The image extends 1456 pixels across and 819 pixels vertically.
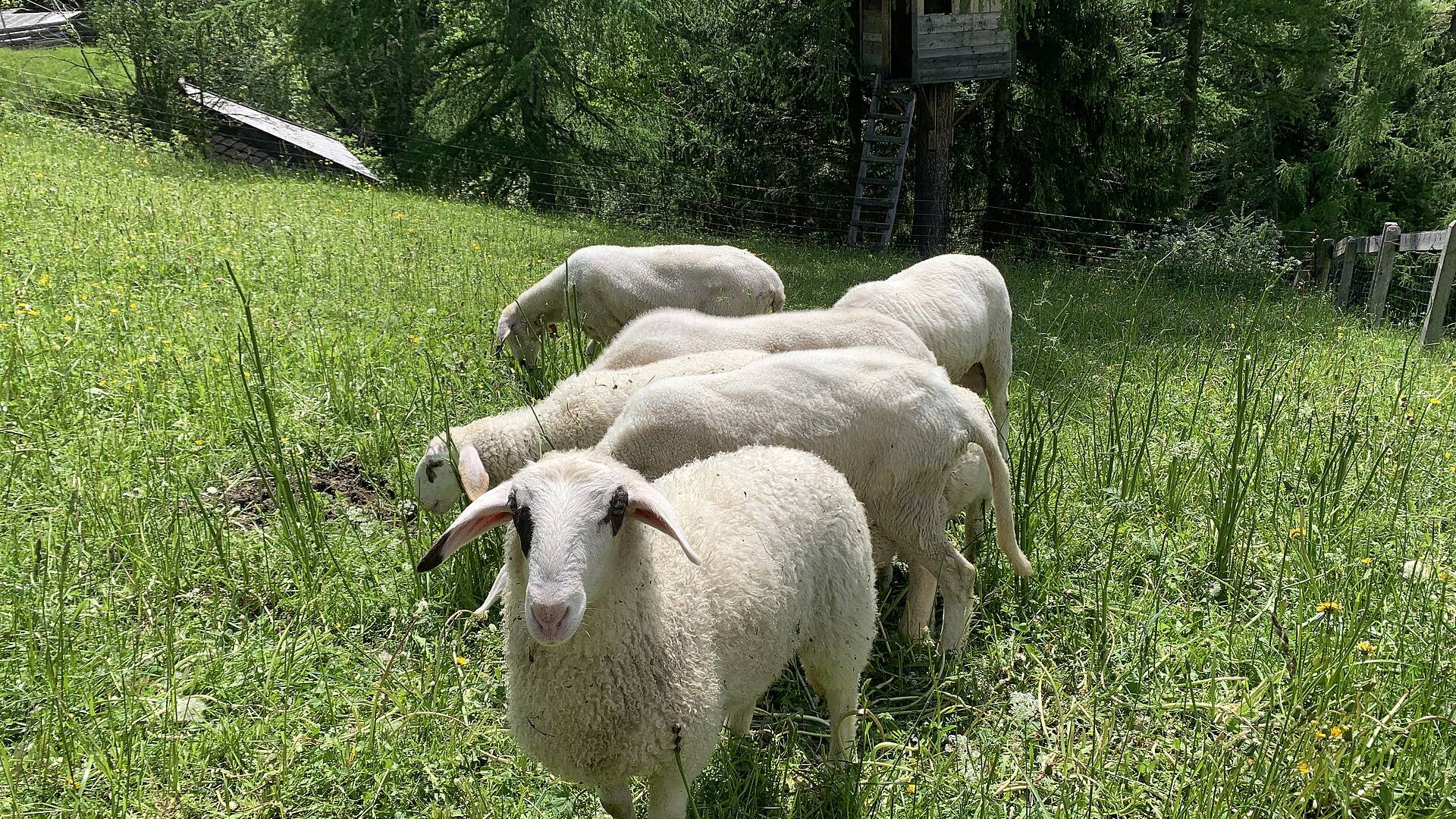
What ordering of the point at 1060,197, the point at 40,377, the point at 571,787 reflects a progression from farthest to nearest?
the point at 1060,197 < the point at 40,377 < the point at 571,787

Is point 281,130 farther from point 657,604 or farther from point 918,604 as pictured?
point 657,604

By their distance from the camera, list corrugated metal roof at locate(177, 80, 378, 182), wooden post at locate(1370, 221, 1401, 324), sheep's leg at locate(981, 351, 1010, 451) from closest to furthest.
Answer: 1. sheep's leg at locate(981, 351, 1010, 451)
2. wooden post at locate(1370, 221, 1401, 324)
3. corrugated metal roof at locate(177, 80, 378, 182)

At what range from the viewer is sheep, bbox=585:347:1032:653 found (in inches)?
129

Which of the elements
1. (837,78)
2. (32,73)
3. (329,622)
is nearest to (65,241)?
(329,622)

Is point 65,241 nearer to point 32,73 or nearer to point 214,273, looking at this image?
point 214,273

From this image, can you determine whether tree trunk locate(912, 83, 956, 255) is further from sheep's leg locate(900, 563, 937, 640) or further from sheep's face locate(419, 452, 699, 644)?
sheep's face locate(419, 452, 699, 644)

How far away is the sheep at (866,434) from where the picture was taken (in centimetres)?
329

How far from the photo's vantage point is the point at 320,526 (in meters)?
3.50

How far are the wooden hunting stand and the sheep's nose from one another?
488 inches

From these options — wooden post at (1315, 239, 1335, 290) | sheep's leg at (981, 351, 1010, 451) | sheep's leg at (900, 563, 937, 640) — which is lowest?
wooden post at (1315, 239, 1335, 290)

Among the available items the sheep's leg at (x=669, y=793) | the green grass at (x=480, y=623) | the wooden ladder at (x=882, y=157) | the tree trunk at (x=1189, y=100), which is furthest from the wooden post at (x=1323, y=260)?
the sheep's leg at (x=669, y=793)

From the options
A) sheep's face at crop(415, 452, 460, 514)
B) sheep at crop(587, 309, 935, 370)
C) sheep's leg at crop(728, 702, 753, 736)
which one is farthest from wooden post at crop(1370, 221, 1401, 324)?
sheep's face at crop(415, 452, 460, 514)

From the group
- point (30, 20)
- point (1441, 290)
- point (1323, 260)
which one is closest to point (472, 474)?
point (1441, 290)

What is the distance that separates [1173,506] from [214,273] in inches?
265
